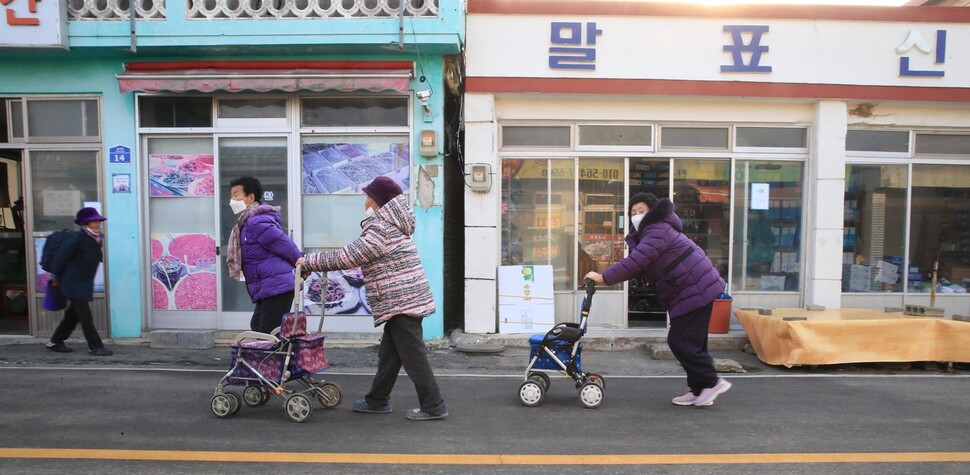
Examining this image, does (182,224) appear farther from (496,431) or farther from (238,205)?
(496,431)

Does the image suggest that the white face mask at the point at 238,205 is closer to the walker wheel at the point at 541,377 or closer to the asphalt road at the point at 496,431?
the asphalt road at the point at 496,431

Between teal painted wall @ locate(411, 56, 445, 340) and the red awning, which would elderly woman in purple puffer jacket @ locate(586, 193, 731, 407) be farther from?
the red awning

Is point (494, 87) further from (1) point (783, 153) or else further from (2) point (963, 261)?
(2) point (963, 261)

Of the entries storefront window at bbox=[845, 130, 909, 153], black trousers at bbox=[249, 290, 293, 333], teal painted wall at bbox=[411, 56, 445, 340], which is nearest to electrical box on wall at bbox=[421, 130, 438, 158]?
teal painted wall at bbox=[411, 56, 445, 340]

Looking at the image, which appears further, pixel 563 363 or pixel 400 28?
pixel 400 28

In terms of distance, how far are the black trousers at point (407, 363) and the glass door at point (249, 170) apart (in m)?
3.90

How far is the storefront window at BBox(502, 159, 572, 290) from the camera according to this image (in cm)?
860

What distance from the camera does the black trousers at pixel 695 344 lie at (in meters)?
5.01

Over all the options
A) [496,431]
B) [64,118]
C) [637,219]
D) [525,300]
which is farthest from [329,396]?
[64,118]

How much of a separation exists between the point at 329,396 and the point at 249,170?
4.30 metres

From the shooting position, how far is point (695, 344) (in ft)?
16.5

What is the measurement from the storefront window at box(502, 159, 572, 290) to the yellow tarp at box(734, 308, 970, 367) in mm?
3025

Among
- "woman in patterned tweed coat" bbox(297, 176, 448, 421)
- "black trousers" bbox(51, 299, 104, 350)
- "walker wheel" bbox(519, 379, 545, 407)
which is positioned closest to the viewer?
"woman in patterned tweed coat" bbox(297, 176, 448, 421)

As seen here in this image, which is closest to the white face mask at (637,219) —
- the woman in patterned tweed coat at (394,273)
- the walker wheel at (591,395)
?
the walker wheel at (591,395)
